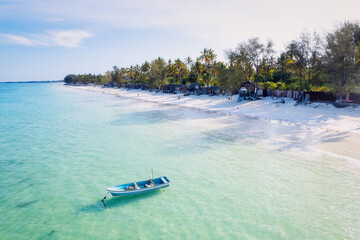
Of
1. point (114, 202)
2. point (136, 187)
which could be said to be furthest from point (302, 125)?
point (114, 202)

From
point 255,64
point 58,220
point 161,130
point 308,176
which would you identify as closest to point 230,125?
point 161,130

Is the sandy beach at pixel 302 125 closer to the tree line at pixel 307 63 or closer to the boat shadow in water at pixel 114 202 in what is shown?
Answer: the tree line at pixel 307 63

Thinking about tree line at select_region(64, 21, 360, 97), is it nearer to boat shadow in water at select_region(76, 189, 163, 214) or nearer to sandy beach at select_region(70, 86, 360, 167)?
sandy beach at select_region(70, 86, 360, 167)

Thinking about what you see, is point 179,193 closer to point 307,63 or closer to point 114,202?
point 114,202

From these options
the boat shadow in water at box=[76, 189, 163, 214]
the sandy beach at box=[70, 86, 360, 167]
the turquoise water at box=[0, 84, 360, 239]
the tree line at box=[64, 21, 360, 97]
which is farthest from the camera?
the tree line at box=[64, 21, 360, 97]

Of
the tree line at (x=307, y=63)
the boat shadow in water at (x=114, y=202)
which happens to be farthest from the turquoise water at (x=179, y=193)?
the tree line at (x=307, y=63)

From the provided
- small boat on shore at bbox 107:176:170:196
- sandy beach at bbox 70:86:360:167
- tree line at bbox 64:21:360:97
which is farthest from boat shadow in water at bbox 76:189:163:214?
tree line at bbox 64:21:360:97

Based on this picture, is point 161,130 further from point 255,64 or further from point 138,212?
point 255,64
